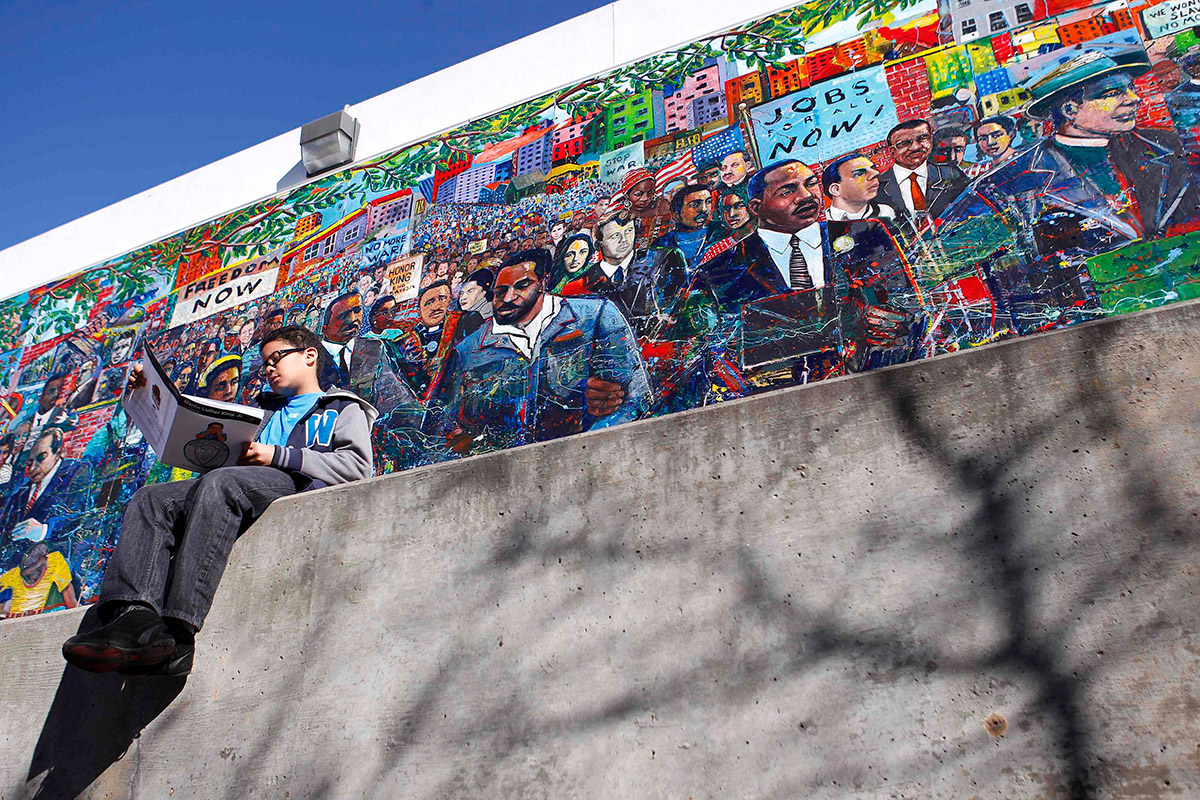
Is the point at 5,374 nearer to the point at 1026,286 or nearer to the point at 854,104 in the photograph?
the point at 854,104

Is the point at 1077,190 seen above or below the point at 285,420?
above

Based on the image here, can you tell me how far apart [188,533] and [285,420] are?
764mm

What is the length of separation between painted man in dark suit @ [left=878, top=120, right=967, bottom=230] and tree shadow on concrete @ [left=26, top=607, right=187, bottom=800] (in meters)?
3.64

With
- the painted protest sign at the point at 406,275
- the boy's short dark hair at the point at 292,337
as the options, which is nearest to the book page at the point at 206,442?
the boy's short dark hair at the point at 292,337

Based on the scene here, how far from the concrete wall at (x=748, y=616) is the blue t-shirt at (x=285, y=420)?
581 mm

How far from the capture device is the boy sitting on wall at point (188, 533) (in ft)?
7.63

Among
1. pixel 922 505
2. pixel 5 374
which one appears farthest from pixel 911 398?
pixel 5 374

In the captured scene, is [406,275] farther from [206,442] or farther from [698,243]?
[206,442]

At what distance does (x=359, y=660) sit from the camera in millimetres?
2369

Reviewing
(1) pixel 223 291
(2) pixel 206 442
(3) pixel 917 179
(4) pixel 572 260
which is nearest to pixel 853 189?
(3) pixel 917 179

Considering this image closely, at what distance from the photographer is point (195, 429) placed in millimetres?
2838

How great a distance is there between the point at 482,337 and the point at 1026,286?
2802 mm

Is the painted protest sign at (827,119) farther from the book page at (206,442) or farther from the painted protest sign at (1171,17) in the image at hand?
the book page at (206,442)

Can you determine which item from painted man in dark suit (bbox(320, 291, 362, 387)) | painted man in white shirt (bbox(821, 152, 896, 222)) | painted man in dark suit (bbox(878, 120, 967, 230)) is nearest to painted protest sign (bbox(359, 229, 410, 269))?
painted man in dark suit (bbox(320, 291, 362, 387))
